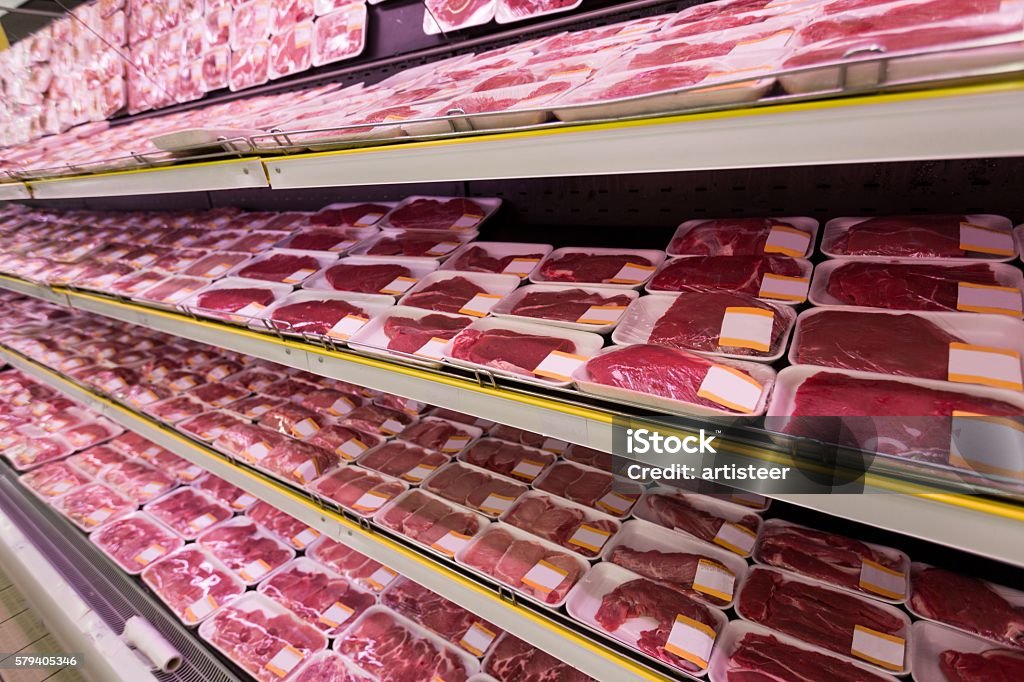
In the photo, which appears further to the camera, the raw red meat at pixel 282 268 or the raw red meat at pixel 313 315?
the raw red meat at pixel 282 268

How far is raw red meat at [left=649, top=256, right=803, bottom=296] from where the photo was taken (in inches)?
49.5

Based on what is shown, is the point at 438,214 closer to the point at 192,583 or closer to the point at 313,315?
the point at 313,315

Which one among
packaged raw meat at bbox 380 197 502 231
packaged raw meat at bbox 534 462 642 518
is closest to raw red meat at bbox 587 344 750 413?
→ packaged raw meat at bbox 534 462 642 518

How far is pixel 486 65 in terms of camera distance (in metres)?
1.42

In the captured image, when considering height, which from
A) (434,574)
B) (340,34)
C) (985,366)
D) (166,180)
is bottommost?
(434,574)

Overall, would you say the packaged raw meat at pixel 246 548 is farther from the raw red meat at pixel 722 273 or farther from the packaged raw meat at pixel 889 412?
the packaged raw meat at pixel 889 412

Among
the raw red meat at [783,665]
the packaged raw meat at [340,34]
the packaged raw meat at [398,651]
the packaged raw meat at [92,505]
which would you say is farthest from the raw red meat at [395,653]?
the packaged raw meat at [340,34]

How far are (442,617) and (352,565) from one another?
0.47 metres

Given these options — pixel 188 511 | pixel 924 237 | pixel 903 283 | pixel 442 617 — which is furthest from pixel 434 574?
pixel 188 511

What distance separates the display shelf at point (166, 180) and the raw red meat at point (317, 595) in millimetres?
1454

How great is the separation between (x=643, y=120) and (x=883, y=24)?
1.16 feet

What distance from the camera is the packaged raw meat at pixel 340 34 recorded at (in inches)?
76.7

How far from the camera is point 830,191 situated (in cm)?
138

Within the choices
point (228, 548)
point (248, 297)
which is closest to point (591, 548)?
point (248, 297)
